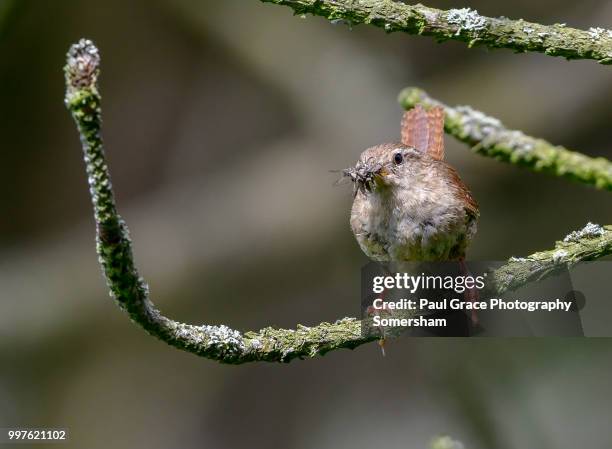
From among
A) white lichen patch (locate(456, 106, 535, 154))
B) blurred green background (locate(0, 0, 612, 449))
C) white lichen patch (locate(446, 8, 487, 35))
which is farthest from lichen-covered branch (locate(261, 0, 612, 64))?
blurred green background (locate(0, 0, 612, 449))

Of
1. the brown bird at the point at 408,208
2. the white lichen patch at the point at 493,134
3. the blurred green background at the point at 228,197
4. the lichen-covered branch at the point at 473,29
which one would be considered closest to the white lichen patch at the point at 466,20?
the lichen-covered branch at the point at 473,29

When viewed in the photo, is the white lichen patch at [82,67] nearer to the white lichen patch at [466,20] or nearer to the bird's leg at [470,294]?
the white lichen patch at [466,20]

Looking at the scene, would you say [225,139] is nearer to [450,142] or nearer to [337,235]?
[337,235]

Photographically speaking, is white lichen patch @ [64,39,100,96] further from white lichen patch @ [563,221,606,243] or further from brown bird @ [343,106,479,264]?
brown bird @ [343,106,479,264]

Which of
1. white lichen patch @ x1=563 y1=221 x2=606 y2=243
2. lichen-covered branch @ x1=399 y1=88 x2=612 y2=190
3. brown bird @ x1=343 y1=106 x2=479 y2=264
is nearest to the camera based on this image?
lichen-covered branch @ x1=399 y1=88 x2=612 y2=190

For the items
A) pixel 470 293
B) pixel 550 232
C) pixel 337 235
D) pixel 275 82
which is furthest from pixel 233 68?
pixel 470 293

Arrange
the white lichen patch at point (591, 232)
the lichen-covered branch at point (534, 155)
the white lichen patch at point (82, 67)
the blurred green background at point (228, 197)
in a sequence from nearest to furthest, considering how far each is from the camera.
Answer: the white lichen patch at point (82, 67)
the lichen-covered branch at point (534, 155)
the white lichen patch at point (591, 232)
the blurred green background at point (228, 197)
